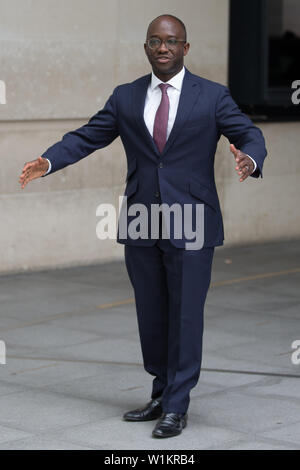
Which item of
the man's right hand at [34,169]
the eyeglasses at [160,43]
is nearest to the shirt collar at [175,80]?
the eyeglasses at [160,43]

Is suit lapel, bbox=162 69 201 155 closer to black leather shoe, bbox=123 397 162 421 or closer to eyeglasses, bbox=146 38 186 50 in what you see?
eyeglasses, bbox=146 38 186 50

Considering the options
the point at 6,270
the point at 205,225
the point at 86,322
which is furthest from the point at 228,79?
the point at 205,225

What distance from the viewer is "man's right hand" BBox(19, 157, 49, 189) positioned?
223 inches

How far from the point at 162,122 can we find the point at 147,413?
1.63 metres

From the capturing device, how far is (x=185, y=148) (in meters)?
5.66

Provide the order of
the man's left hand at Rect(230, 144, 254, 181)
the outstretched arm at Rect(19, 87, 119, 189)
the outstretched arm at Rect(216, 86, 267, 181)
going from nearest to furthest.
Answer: the man's left hand at Rect(230, 144, 254, 181), the outstretched arm at Rect(216, 86, 267, 181), the outstretched arm at Rect(19, 87, 119, 189)

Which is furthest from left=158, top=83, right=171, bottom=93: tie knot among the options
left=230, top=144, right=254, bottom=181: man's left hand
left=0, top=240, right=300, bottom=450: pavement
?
left=0, top=240, right=300, bottom=450: pavement

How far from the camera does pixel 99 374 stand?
278 inches

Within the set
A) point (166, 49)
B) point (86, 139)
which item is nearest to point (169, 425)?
point (86, 139)

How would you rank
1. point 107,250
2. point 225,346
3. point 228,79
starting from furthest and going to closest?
1. point 228,79
2. point 107,250
3. point 225,346

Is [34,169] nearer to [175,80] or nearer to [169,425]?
[175,80]

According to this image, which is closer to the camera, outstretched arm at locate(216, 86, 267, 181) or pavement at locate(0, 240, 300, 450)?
outstretched arm at locate(216, 86, 267, 181)
